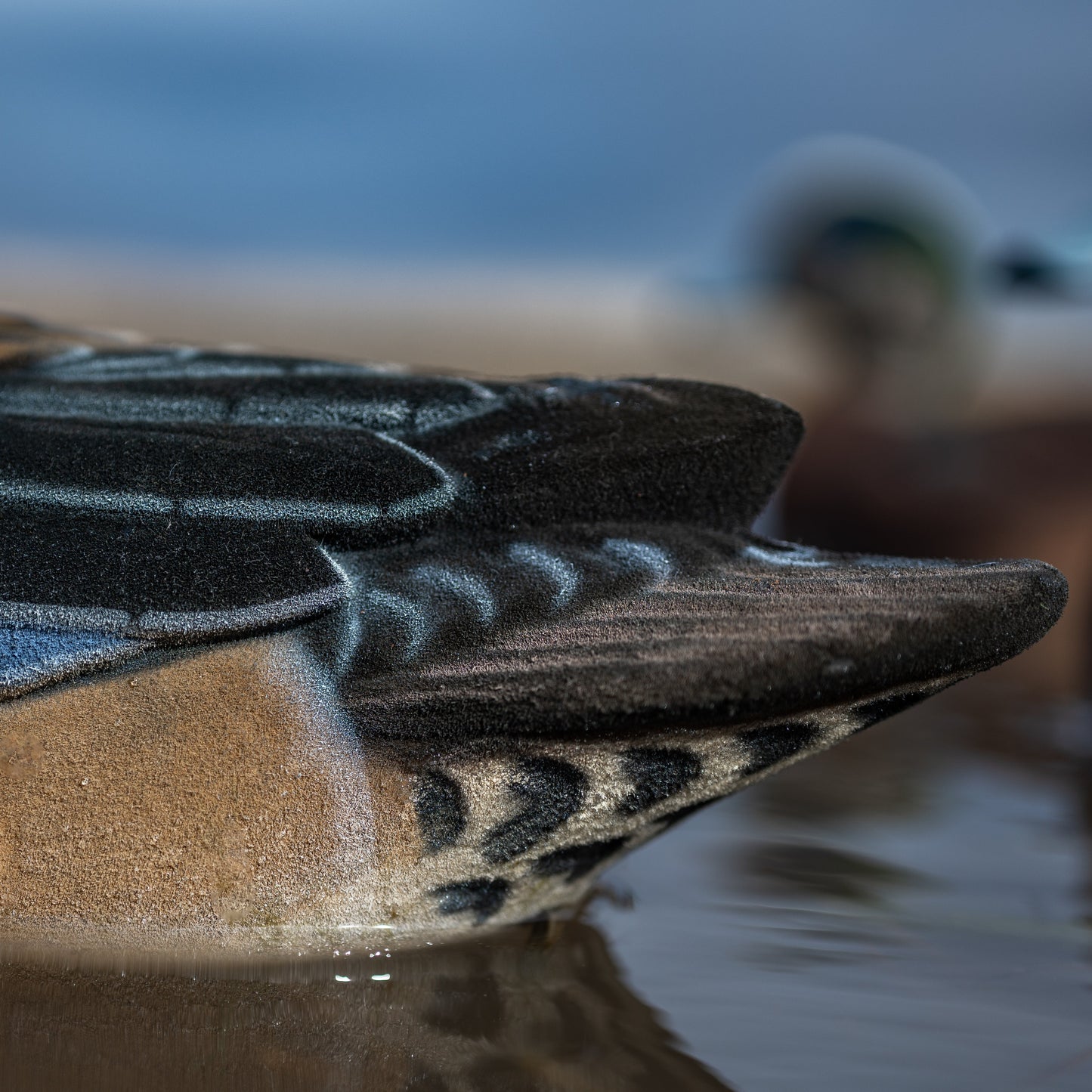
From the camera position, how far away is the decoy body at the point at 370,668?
0.43m

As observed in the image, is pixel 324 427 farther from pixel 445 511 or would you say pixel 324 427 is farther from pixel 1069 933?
pixel 1069 933

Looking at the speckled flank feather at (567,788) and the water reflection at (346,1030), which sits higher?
the speckled flank feather at (567,788)

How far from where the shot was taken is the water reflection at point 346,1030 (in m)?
0.41

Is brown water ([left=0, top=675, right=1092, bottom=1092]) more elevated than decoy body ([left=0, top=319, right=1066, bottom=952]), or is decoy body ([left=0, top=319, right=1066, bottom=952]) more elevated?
decoy body ([left=0, top=319, right=1066, bottom=952])

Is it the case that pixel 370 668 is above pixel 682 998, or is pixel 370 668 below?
above

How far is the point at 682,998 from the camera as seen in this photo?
1.62 feet

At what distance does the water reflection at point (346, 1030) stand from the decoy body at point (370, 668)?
0.05ft

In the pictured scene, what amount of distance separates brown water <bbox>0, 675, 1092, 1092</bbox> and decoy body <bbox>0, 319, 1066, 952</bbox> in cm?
2

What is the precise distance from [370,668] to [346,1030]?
0.12 metres

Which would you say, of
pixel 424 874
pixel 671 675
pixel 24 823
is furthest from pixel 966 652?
pixel 24 823

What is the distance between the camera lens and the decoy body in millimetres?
428

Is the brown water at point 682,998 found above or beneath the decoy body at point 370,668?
beneath

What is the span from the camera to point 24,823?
17.4 inches

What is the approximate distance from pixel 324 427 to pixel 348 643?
10 centimetres
